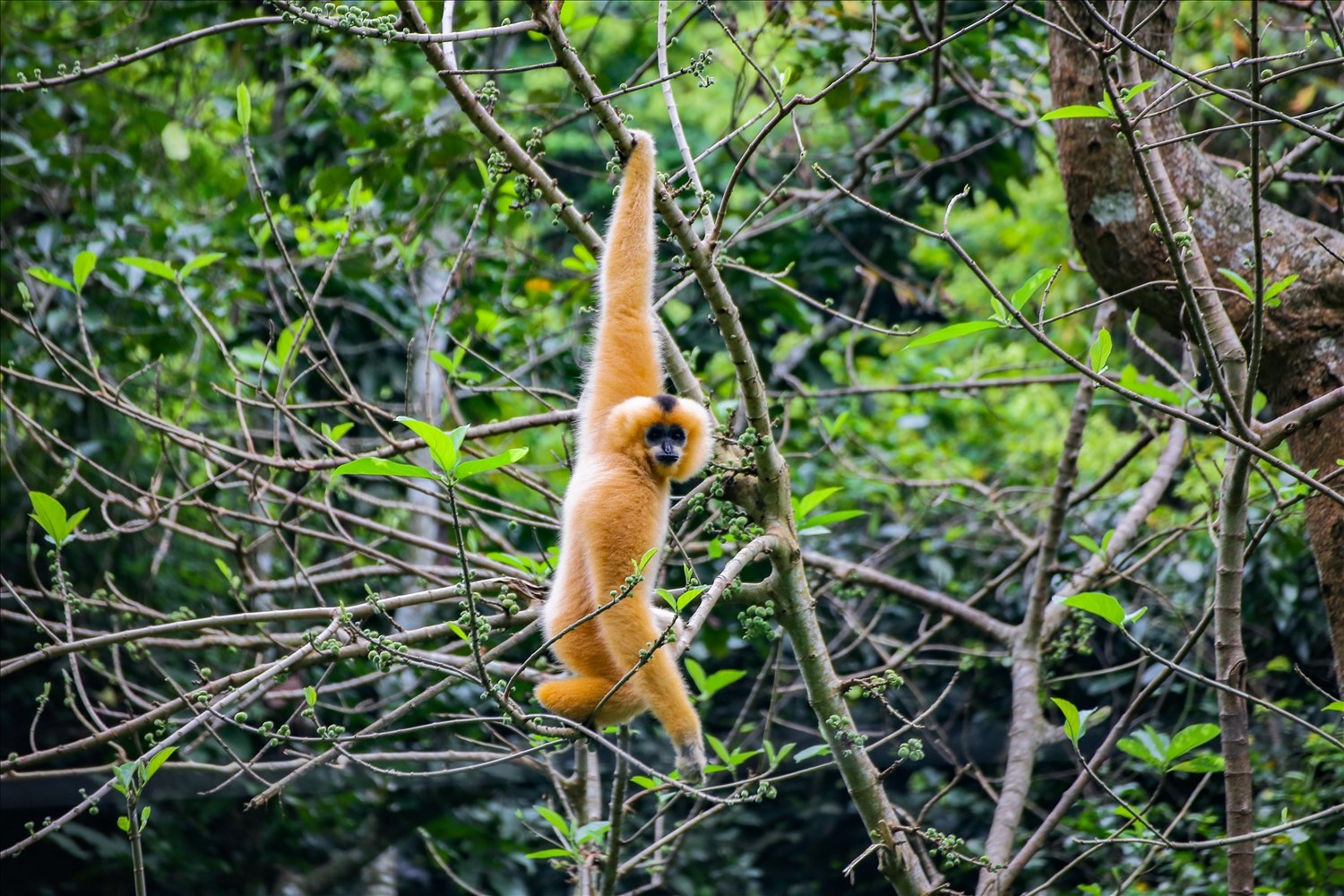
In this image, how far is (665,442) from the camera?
3678 millimetres

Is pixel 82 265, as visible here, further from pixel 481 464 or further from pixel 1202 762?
pixel 1202 762

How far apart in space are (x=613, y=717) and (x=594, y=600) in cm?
49

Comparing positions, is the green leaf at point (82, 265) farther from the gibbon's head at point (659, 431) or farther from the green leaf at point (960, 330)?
the green leaf at point (960, 330)

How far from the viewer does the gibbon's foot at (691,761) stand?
3.38 meters

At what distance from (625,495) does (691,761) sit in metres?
0.89

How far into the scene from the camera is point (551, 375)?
6801mm

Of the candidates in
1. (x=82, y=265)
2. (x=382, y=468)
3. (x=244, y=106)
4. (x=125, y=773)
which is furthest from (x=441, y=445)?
(x=82, y=265)

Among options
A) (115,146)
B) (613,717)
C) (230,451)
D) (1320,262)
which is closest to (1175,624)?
(1320,262)

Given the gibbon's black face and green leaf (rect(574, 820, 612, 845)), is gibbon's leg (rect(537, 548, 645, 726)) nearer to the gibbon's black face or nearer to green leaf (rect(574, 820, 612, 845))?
green leaf (rect(574, 820, 612, 845))

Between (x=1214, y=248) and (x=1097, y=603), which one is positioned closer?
(x=1097, y=603)

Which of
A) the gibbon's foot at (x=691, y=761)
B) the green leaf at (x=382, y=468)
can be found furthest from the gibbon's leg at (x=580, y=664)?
the green leaf at (x=382, y=468)

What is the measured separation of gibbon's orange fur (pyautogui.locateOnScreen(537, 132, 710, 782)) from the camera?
339cm

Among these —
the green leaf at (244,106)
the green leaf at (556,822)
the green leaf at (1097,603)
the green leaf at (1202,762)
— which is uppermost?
the green leaf at (244,106)

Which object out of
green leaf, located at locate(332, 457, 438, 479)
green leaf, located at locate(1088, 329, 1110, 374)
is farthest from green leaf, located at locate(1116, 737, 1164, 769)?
green leaf, located at locate(332, 457, 438, 479)
